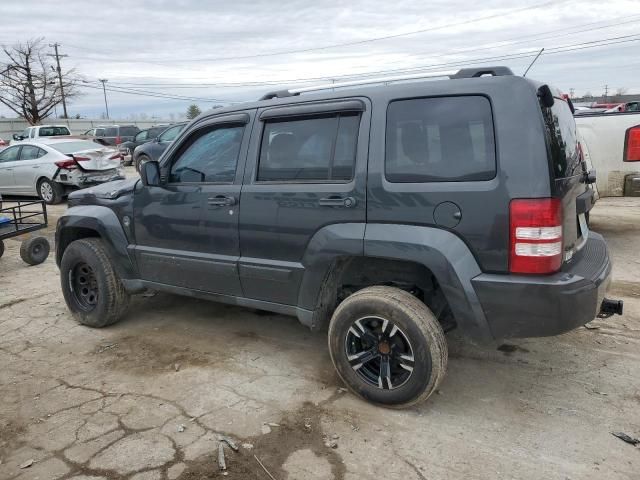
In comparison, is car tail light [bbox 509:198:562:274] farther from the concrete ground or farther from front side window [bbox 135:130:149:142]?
front side window [bbox 135:130:149:142]

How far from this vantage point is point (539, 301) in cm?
270

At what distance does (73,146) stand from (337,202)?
1195cm

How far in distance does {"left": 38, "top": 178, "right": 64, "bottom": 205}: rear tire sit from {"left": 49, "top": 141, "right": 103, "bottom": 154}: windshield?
0.85 meters

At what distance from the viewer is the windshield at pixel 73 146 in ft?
42.0

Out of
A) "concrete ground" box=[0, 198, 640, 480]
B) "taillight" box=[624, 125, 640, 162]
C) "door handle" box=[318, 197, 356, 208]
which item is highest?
"taillight" box=[624, 125, 640, 162]

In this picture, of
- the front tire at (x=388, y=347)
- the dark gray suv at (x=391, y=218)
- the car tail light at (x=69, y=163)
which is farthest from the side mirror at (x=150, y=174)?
the car tail light at (x=69, y=163)

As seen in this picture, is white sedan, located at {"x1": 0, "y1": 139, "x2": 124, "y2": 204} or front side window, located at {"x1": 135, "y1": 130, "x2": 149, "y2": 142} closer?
white sedan, located at {"x1": 0, "y1": 139, "x2": 124, "y2": 204}

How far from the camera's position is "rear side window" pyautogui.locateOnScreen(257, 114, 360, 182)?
10.7 ft

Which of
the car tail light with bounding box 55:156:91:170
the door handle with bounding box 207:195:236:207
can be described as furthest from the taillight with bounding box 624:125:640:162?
the car tail light with bounding box 55:156:91:170

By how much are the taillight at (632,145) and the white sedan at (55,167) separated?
35.6 ft

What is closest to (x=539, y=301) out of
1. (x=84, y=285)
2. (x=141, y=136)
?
(x=84, y=285)

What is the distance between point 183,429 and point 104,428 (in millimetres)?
490

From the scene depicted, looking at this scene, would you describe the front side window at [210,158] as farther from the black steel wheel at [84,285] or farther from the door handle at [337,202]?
the black steel wheel at [84,285]

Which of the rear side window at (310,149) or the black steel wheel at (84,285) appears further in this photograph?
the black steel wheel at (84,285)
